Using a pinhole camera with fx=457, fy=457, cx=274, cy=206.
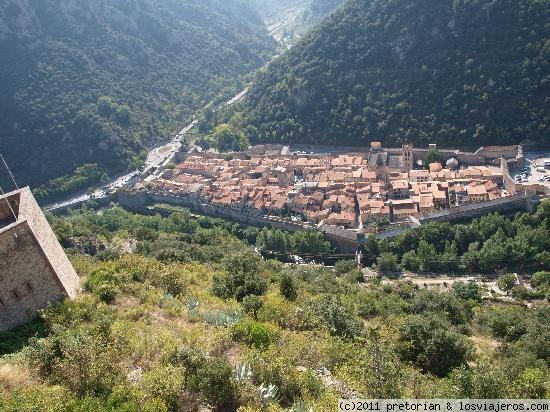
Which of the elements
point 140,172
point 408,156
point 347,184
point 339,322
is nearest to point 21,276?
point 339,322

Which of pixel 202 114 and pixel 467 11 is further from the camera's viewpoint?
pixel 202 114

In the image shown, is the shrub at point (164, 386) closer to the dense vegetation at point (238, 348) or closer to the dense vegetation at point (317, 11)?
the dense vegetation at point (238, 348)

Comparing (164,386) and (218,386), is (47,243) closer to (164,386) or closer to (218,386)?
(164,386)

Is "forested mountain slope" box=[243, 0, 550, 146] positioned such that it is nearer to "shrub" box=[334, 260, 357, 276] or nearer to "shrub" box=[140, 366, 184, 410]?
"shrub" box=[334, 260, 357, 276]

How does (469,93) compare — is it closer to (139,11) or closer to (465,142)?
(465,142)

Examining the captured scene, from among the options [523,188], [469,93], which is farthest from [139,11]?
[523,188]

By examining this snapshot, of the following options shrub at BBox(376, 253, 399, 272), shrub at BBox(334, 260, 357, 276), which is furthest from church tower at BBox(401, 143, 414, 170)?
shrub at BBox(334, 260, 357, 276)

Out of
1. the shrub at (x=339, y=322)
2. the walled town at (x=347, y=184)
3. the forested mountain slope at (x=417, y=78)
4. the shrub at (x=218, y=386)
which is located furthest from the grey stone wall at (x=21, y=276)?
the forested mountain slope at (x=417, y=78)
